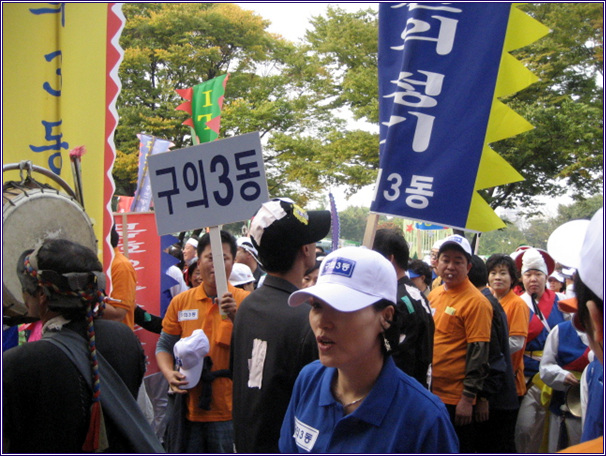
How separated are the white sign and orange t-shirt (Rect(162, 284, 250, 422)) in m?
0.63

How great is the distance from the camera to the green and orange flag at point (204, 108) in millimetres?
5555

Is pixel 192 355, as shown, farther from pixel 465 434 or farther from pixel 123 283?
pixel 465 434

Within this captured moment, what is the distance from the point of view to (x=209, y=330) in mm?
4227

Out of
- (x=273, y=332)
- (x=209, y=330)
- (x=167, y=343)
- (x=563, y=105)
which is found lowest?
(x=167, y=343)

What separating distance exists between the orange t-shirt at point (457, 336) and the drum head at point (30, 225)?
9.98ft

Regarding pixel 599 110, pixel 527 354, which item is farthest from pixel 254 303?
pixel 599 110

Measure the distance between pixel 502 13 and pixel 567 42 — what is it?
552 inches

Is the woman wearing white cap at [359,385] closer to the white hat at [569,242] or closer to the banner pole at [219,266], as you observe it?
the white hat at [569,242]

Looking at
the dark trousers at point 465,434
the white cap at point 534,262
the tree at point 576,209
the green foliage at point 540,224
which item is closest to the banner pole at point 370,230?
the dark trousers at point 465,434

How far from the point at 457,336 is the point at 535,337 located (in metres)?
1.51

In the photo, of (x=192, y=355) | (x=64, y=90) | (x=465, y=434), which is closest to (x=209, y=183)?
(x=64, y=90)

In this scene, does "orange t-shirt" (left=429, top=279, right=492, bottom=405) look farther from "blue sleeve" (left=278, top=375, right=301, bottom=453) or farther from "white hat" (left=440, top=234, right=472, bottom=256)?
"blue sleeve" (left=278, top=375, right=301, bottom=453)

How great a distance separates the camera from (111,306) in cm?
508

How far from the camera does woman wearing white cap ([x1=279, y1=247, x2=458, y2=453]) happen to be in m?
1.86
